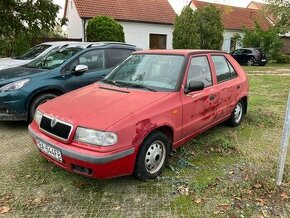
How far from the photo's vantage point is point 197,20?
2152 cm

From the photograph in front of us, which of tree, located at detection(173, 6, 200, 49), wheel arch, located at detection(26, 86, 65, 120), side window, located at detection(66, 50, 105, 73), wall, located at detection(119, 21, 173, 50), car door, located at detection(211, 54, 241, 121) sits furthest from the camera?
wall, located at detection(119, 21, 173, 50)

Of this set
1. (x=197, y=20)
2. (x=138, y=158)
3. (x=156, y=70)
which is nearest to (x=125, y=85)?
(x=156, y=70)

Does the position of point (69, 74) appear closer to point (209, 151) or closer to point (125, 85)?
point (125, 85)

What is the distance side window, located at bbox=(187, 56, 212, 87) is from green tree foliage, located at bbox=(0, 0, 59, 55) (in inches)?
452

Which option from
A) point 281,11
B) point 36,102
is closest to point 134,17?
point 281,11

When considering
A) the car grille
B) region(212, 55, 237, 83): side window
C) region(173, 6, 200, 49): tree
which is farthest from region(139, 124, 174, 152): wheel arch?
region(173, 6, 200, 49): tree

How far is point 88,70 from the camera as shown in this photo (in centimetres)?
659

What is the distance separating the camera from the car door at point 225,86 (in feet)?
16.7

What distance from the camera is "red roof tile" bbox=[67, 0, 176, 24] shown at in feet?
75.0

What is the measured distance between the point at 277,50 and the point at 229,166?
84.2 ft

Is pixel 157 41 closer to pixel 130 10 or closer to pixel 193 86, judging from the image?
pixel 130 10

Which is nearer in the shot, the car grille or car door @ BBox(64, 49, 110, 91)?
the car grille

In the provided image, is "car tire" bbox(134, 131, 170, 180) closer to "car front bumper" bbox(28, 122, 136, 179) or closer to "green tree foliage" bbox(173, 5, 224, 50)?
"car front bumper" bbox(28, 122, 136, 179)

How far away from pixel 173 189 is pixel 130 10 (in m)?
23.1
